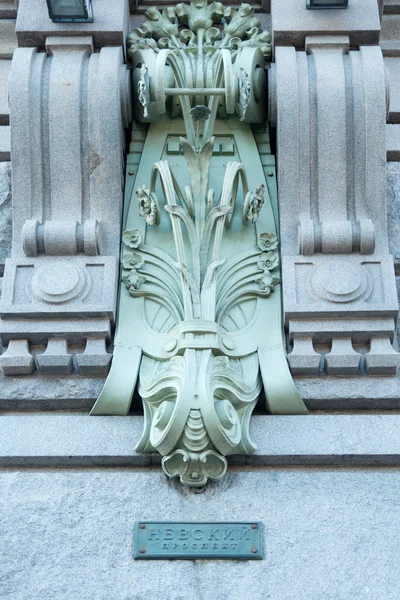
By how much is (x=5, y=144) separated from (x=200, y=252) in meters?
1.57

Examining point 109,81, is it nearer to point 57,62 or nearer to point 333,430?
point 57,62

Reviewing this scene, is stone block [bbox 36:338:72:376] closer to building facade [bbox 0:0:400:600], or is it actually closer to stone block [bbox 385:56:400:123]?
building facade [bbox 0:0:400:600]

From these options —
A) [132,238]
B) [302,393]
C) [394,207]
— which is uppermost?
[394,207]

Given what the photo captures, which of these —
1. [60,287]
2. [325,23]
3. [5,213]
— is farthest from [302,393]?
[325,23]

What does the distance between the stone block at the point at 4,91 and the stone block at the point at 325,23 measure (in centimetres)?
171

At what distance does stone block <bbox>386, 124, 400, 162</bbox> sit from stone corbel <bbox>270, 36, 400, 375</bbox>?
1.44ft

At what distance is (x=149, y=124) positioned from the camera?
7.39 meters

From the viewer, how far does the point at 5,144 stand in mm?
7465

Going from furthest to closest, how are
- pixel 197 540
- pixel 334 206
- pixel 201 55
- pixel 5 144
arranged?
pixel 5 144 → pixel 201 55 → pixel 334 206 → pixel 197 540

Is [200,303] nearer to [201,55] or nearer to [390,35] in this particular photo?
[201,55]

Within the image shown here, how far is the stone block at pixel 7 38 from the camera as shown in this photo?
7883mm

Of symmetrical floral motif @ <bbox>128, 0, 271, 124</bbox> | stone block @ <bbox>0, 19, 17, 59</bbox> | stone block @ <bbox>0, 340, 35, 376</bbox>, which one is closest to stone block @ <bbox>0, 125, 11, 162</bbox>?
stone block @ <bbox>0, 19, 17, 59</bbox>

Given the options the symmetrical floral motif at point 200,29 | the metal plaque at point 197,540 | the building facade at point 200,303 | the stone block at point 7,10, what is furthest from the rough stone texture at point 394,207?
the stone block at point 7,10

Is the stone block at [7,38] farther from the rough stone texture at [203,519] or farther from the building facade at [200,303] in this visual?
Answer: the rough stone texture at [203,519]
